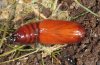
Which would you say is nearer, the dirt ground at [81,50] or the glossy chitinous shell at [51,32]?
the glossy chitinous shell at [51,32]

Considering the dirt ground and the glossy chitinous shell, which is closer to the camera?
the glossy chitinous shell

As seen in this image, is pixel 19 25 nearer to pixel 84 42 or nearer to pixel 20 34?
pixel 20 34

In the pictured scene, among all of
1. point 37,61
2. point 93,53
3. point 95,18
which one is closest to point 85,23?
point 95,18

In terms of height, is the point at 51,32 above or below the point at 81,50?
above

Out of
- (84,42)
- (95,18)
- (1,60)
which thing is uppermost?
(95,18)

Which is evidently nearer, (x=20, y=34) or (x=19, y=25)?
(x=20, y=34)

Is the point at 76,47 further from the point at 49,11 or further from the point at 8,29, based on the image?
the point at 8,29

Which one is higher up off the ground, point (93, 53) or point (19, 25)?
point (19, 25)

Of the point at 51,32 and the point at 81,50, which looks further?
the point at 81,50
